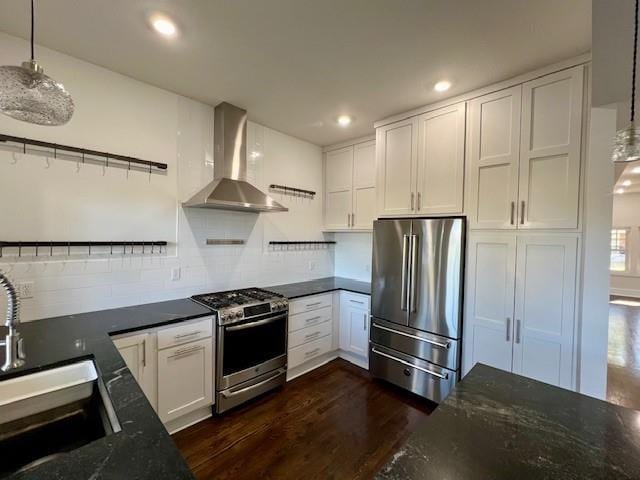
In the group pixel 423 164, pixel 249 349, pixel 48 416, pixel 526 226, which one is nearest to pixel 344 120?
pixel 423 164

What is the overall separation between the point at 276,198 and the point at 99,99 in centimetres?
180

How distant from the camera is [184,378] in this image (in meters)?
2.12

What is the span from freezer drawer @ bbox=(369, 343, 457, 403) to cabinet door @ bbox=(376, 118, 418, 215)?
4.64 feet

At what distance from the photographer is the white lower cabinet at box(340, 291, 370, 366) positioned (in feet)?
10.3

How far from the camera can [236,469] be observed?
6.00 ft

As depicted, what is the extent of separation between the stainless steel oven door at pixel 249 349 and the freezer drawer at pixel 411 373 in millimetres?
952

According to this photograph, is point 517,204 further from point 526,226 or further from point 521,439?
point 521,439

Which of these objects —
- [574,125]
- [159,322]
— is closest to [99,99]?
[159,322]

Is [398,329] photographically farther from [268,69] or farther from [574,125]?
[268,69]

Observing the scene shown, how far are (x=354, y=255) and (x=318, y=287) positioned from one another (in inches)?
33.1

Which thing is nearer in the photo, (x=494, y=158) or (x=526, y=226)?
(x=526, y=226)

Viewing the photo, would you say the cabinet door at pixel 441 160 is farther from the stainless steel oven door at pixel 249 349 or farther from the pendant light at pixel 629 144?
the stainless steel oven door at pixel 249 349

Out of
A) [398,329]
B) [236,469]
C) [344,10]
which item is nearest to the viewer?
[344,10]

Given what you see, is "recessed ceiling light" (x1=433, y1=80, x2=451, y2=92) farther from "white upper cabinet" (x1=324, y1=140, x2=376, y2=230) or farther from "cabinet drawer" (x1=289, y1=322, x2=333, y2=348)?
"cabinet drawer" (x1=289, y1=322, x2=333, y2=348)
